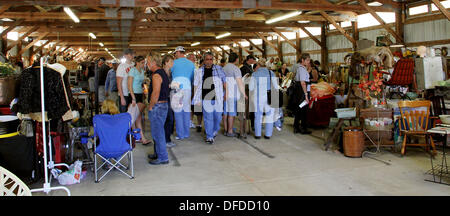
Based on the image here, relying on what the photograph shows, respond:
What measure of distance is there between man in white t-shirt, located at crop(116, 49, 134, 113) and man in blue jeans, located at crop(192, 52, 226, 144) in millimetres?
1135

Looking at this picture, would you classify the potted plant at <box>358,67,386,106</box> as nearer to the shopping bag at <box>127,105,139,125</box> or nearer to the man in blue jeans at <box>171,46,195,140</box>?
the man in blue jeans at <box>171,46,195,140</box>

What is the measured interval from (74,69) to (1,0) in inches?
94.2

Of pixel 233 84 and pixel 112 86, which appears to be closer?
pixel 233 84

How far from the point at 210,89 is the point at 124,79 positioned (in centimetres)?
141

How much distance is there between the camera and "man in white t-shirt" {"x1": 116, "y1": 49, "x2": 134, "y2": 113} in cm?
572

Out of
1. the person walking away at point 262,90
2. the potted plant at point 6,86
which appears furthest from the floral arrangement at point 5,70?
the person walking away at point 262,90

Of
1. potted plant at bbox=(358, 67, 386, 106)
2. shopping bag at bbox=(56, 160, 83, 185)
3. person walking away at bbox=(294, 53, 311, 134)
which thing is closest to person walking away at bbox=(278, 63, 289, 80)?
person walking away at bbox=(294, 53, 311, 134)

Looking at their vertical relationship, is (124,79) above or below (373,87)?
above

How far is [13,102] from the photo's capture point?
4.11m

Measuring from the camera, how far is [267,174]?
A: 175 inches

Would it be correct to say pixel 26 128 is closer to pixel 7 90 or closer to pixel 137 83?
pixel 7 90

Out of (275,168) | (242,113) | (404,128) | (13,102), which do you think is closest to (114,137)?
(13,102)

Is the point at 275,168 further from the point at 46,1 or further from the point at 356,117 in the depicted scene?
the point at 46,1

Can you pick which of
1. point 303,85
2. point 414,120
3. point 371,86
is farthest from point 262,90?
point 414,120
